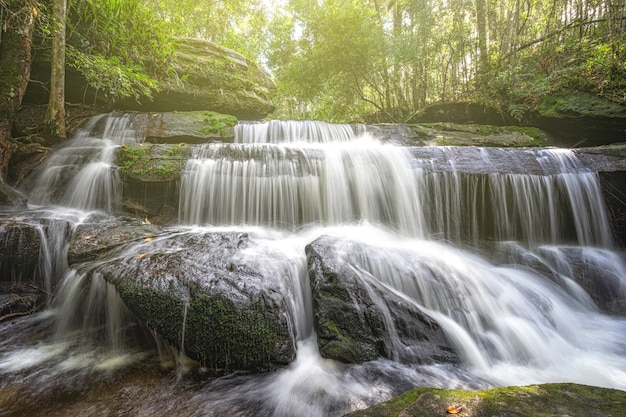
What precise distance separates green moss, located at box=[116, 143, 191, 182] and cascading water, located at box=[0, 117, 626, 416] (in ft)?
0.81

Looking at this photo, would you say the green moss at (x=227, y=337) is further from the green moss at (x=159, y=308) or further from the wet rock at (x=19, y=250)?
the wet rock at (x=19, y=250)

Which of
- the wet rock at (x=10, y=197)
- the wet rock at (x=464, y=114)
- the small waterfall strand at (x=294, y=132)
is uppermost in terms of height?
the wet rock at (x=464, y=114)

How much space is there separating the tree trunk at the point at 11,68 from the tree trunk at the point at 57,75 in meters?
0.39

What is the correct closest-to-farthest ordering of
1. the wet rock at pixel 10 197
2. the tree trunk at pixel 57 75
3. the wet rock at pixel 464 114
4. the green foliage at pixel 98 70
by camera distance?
the wet rock at pixel 10 197
the tree trunk at pixel 57 75
the green foliage at pixel 98 70
the wet rock at pixel 464 114

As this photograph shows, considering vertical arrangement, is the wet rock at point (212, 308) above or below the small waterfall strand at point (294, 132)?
below

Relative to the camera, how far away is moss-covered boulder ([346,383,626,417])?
1.45 m

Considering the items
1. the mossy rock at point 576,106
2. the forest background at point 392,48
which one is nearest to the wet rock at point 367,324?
the forest background at point 392,48

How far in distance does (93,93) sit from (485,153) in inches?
386

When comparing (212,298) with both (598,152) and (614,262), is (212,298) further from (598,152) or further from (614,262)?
(598,152)

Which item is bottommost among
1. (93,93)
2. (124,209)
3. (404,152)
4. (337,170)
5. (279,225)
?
(279,225)

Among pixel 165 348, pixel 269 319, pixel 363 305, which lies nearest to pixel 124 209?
pixel 165 348

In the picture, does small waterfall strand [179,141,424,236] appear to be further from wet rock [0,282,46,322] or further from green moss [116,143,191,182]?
wet rock [0,282,46,322]

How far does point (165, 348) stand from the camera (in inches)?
107

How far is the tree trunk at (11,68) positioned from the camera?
4.97 m
